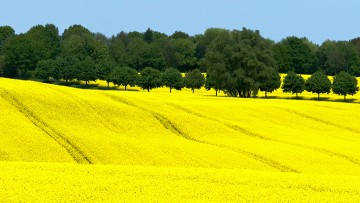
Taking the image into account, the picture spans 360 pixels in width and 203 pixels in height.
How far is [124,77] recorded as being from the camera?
130750 millimetres

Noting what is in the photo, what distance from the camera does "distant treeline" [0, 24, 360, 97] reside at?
92.5m

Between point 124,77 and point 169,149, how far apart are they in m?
97.9

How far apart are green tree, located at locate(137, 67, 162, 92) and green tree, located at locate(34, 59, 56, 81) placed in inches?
960

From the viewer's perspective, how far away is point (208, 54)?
3708 inches

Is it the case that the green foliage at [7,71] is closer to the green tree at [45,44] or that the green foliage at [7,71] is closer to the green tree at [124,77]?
the green tree at [45,44]

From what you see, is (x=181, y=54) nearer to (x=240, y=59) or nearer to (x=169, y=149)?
(x=240, y=59)

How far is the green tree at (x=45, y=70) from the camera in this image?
141m

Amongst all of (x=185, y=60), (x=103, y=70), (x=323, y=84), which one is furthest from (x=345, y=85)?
(x=185, y=60)

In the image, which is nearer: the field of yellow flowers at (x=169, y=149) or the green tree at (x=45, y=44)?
the field of yellow flowers at (x=169, y=149)

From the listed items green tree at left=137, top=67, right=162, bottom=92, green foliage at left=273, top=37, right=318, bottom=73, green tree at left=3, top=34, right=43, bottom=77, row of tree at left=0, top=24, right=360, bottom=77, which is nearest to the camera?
green tree at left=137, top=67, right=162, bottom=92

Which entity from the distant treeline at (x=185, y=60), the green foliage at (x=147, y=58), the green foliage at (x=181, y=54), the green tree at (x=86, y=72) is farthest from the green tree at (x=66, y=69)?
the green foliage at (x=181, y=54)

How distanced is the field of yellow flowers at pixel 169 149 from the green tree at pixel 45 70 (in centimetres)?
9109

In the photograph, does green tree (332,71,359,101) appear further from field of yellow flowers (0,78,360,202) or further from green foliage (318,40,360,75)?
field of yellow flowers (0,78,360,202)

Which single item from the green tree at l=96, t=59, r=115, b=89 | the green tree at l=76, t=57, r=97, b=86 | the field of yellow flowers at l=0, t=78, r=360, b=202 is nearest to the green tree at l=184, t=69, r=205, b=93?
the green tree at l=96, t=59, r=115, b=89
